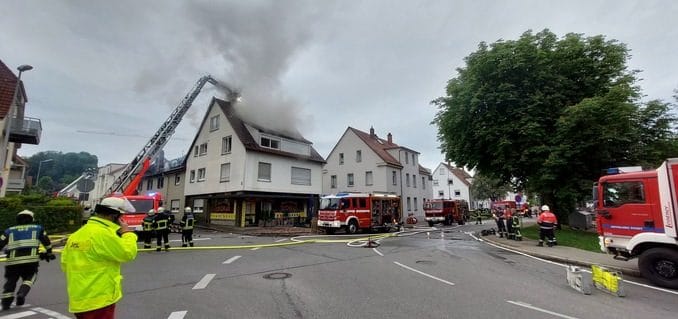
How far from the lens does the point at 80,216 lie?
20.7 meters

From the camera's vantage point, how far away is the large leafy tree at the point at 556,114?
53.6ft

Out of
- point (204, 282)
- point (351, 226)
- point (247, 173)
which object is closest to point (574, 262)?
point (204, 282)

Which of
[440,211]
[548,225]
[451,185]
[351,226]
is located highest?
[451,185]

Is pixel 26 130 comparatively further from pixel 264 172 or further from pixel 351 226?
pixel 351 226

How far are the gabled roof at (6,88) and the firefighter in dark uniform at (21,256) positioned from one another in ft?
63.5

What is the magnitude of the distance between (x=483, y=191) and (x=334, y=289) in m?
55.3

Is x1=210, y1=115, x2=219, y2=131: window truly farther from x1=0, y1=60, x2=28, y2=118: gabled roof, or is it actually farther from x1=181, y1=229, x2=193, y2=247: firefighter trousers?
x1=181, y1=229, x2=193, y2=247: firefighter trousers

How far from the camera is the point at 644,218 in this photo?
8617mm

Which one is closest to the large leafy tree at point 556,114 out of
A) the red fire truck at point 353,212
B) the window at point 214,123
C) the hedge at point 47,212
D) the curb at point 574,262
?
the curb at point 574,262

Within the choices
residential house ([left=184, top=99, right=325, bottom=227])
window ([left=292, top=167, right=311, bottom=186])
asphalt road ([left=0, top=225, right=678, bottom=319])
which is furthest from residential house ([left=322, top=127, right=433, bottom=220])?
asphalt road ([left=0, top=225, right=678, bottom=319])

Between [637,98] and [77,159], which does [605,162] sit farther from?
[77,159]

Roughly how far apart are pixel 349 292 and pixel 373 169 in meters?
31.0

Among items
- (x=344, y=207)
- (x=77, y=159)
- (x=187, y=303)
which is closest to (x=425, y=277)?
(x=187, y=303)

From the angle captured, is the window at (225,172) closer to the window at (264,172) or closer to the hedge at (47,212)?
the window at (264,172)
